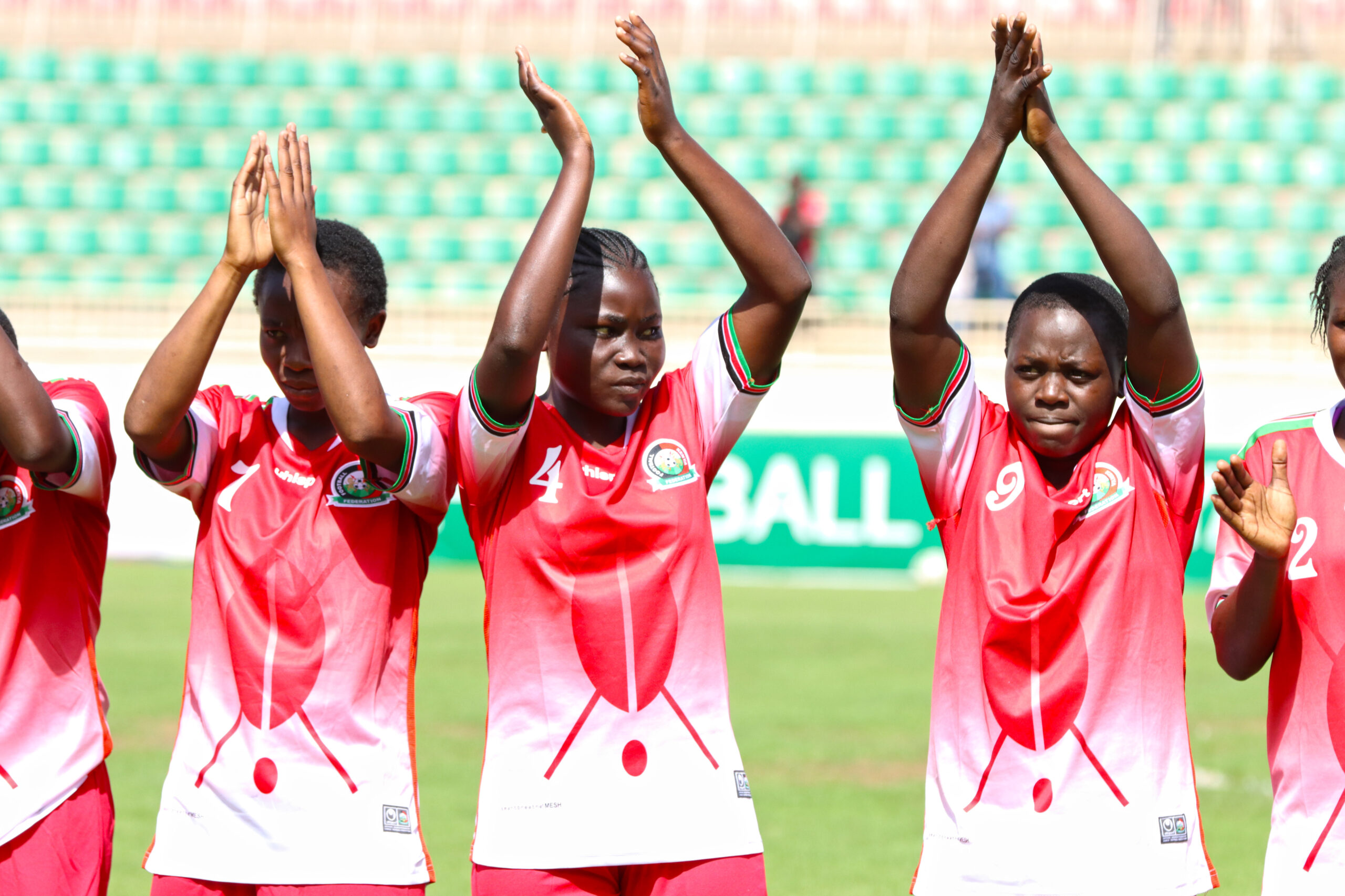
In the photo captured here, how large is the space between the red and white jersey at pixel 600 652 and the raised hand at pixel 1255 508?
893 millimetres

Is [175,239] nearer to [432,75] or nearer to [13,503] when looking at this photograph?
[432,75]

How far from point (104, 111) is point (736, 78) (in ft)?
25.7

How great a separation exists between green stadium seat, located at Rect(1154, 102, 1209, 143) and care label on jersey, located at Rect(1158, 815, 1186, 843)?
17.8 m

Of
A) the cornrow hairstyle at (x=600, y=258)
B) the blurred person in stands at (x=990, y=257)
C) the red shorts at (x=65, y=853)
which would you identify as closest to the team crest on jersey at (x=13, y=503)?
the red shorts at (x=65, y=853)

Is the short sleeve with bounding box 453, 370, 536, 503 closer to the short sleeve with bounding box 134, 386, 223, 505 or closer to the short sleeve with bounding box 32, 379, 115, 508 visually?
the short sleeve with bounding box 134, 386, 223, 505

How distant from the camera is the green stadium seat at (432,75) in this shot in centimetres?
2020

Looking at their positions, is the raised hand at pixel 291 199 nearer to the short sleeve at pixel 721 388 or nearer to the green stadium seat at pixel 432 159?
the short sleeve at pixel 721 388

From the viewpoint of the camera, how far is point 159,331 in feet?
47.3

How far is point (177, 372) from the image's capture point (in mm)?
3025

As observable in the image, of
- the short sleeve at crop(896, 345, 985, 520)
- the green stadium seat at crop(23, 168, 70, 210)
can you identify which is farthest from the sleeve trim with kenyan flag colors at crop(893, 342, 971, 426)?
the green stadium seat at crop(23, 168, 70, 210)

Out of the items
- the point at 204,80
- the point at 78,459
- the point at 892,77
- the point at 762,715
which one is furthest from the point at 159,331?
the point at 78,459

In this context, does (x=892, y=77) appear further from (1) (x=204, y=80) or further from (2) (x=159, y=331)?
(2) (x=159, y=331)

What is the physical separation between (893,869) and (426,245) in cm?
1442

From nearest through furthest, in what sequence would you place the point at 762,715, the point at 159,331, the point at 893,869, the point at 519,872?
1. the point at 519,872
2. the point at 893,869
3. the point at 762,715
4. the point at 159,331
